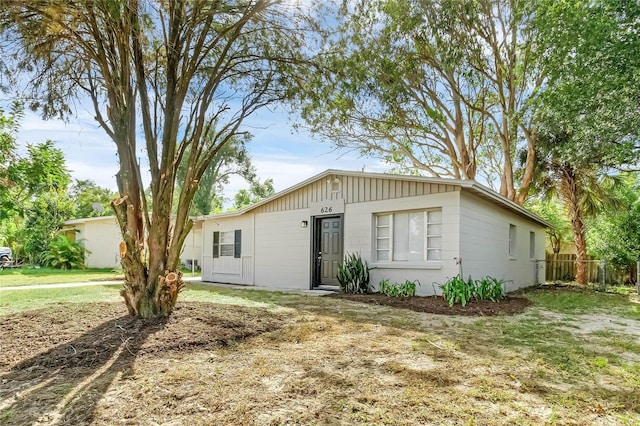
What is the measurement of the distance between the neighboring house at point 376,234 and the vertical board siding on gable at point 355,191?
24mm

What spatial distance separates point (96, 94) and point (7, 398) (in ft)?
13.5

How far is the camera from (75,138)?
237 inches

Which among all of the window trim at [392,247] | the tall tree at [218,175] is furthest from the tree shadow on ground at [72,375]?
the tall tree at [218,175]

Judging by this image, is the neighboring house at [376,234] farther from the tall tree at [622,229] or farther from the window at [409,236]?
the tall tree at [622,229]

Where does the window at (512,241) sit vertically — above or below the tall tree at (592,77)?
below

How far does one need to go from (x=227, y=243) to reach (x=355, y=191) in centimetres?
559

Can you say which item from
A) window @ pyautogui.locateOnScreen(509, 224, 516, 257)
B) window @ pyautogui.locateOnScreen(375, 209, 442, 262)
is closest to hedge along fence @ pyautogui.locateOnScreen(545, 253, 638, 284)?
window @ pyautogui.locateOnScreen(509, 224, 516, 257)

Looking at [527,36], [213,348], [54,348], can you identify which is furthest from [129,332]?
[527,36]

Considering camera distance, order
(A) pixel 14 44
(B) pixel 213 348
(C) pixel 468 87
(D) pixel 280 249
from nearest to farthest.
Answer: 1. (B) pixel 213 348
2. (A) pixel 14 44
3. (D) pixel 280 249
4. (C) pixel 468 87

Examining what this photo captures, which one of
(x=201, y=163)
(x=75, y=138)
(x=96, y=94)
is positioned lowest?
(x=201, y=163)

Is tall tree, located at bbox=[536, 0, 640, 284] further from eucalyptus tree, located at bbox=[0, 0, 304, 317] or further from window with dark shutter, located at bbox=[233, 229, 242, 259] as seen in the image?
window with dark shutter, located at bbox=[233, 229, 242, 259]

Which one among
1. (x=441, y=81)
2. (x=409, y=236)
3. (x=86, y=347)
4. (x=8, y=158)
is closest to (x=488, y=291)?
(x=409, y=236)

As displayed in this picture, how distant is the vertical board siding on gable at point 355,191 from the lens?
885cm

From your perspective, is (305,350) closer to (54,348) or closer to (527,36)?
(54,348)
